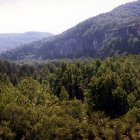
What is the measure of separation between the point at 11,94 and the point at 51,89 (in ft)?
135

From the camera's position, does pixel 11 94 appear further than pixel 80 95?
No

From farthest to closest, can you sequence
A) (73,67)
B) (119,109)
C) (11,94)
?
(73,67) < (119,109) < (11,94)

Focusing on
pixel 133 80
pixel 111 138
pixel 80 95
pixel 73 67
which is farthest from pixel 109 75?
pixel 111 138

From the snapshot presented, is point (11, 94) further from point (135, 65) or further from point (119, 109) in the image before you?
point (135, 65)

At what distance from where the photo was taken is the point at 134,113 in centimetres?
9312

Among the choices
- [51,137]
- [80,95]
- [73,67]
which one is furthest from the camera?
[73,67]

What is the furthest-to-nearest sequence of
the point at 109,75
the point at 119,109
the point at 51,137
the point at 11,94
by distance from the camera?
the point at 109,75 < the point at 119,109 < the point at 11,94 < the point at 51,137

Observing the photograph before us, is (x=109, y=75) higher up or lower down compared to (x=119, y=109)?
higher up

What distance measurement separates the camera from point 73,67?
5758 inches

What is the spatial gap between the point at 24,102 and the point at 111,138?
24.2 m

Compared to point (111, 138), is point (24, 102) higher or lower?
higher

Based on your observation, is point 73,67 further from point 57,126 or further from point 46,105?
point 57,126

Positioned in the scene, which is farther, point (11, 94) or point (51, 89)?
point (51, 89)

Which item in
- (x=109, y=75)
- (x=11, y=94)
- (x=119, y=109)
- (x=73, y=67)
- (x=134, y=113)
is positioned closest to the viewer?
(x=134, y=113)
